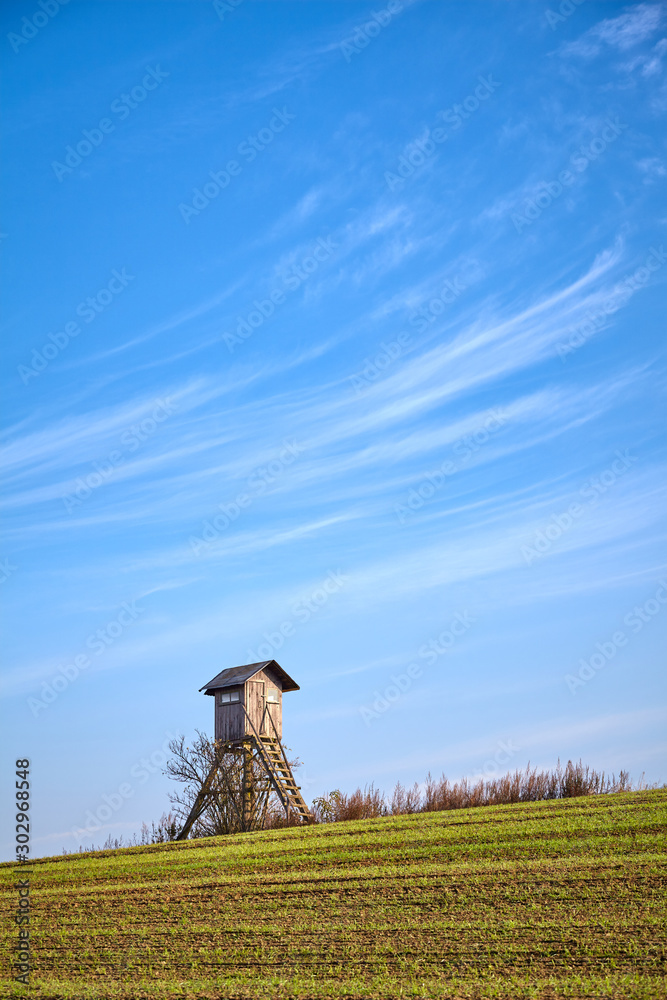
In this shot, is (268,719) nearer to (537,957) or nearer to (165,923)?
(165,923)

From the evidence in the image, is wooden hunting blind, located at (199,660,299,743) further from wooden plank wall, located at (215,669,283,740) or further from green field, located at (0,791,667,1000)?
green field, located at (0,791,667,1000)

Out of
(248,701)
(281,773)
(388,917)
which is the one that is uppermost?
(248,701)

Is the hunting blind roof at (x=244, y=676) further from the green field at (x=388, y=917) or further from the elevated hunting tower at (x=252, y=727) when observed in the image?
the green field at (x=388, y=917)

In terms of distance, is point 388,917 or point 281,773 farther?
point 281,773

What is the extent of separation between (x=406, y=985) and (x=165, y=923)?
448 centimetres

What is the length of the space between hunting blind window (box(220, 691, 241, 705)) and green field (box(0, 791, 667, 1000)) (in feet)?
34.9

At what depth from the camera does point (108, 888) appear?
15.1 meters

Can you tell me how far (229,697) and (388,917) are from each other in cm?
1739

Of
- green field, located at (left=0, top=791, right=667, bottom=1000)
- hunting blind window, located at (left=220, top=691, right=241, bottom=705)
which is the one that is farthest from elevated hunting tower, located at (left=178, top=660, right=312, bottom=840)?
green field, located at (left=0, top=791, right=667, bottom=1000)

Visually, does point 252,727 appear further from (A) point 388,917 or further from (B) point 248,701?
(A) point 388,917

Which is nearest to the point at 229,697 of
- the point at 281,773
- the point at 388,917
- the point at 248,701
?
the point at 248,701

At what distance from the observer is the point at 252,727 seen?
27.2 meters

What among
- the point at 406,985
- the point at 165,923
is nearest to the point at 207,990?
the point at 406,985

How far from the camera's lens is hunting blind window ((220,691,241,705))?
90.2 feet
